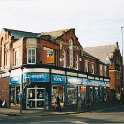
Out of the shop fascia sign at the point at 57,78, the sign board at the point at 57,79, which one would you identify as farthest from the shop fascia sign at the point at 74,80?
the shop fascia sign at the point at 57,78

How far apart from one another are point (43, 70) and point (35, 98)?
10.6ft

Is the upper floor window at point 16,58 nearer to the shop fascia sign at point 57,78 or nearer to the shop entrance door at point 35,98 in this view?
the shop entrance door at point 35,98

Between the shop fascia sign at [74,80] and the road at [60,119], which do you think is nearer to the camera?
the road at [60,119]

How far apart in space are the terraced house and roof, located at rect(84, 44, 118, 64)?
1963 cm

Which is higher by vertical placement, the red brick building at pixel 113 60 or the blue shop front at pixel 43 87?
the red brick building at pixel 113 60

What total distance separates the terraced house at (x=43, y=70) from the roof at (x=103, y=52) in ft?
64.4

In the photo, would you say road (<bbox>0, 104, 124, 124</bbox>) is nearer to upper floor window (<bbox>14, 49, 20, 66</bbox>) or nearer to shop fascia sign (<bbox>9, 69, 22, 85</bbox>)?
shop fascia sign (<bbox>9, 69, 22, 85</bbox>)

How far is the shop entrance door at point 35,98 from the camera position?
41.2m

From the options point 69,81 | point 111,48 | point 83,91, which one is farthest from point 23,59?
point 111,48

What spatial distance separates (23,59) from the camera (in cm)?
4153

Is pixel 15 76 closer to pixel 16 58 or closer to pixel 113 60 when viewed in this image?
pixel 16 58

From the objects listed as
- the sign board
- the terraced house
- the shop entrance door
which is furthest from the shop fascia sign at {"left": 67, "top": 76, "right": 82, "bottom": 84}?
the shop entrance door

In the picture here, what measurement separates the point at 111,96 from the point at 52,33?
22010 mm

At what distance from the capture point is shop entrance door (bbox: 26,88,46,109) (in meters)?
41.2
